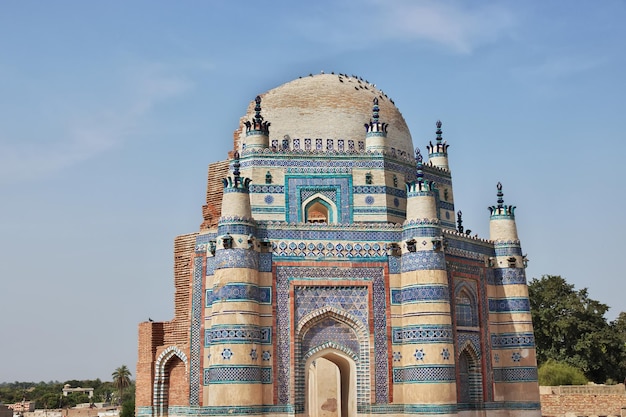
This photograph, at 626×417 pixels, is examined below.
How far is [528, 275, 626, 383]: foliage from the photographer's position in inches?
1666

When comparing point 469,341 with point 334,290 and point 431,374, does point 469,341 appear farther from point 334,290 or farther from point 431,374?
point 334,290

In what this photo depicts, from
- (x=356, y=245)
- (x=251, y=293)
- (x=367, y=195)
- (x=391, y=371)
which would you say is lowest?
(x=391, y=371)

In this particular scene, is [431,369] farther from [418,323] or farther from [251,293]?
[251,293]

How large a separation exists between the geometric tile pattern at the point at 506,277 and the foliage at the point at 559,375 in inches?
576

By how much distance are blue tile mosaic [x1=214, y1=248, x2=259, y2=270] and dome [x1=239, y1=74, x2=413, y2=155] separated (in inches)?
229

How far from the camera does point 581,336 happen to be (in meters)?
42.7

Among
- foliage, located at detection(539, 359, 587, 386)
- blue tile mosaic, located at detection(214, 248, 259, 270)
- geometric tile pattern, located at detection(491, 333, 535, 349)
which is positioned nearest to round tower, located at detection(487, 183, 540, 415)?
geometric tile pattern, located at detection(491, 333, 535, 349)

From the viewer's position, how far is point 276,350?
850 inches

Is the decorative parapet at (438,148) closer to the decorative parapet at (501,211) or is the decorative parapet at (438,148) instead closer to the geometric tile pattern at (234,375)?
the decorative parapet at (501,211)

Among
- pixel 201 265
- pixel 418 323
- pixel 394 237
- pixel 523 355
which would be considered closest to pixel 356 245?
pixel 394 237

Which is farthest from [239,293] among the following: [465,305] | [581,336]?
[581,336]

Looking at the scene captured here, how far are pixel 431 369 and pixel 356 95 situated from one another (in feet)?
33.5

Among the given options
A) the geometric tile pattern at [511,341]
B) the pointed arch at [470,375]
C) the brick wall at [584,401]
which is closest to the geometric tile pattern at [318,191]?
the pointed arch at [470,375]

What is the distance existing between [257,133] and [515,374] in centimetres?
1063
